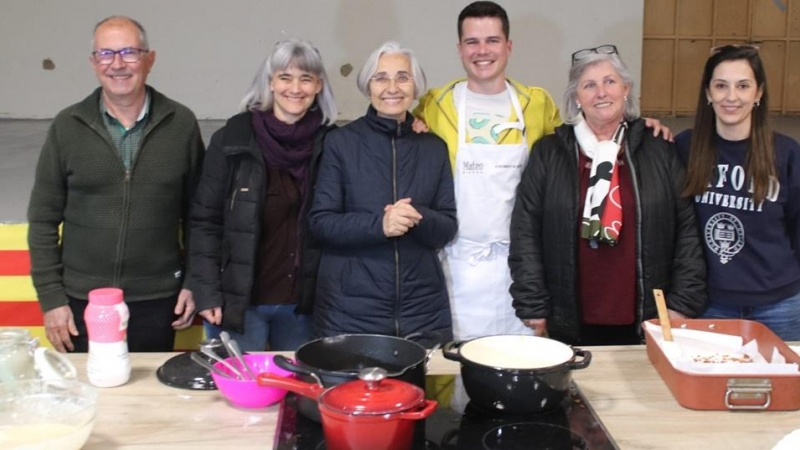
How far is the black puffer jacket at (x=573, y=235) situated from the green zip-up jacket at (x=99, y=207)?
1028mm

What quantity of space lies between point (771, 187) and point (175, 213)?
5.51ft

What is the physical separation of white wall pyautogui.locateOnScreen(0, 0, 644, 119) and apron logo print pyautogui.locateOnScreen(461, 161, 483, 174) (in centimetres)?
617

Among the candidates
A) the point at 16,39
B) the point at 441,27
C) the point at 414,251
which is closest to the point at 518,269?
the point at 414,251

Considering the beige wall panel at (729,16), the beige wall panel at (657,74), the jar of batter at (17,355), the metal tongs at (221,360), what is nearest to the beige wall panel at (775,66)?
the beige wall panel at (729,16)

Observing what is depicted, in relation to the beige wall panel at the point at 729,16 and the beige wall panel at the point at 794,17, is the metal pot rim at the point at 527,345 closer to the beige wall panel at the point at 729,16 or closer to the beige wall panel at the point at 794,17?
the beige wall panel at the point at 729,16

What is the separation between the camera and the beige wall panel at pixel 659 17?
360 inches

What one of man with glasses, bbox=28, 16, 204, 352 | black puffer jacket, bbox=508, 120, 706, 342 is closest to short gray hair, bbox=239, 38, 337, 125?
man with glasses, bbox=28, 16, 204, 352

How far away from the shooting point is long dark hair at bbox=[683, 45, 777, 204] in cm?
226

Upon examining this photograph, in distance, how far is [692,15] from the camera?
922 centimetres

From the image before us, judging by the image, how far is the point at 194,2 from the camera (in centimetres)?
842

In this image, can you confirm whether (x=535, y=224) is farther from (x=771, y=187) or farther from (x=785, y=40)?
(x=785, y=40)

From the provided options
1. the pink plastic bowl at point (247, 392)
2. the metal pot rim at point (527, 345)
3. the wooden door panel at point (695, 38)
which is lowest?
the pink plastic bowl at point (247, 392)

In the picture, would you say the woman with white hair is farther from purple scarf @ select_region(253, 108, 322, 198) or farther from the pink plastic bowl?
the pink plastic bowl

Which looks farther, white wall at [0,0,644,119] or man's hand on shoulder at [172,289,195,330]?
white wall at [0,0,644,119]
